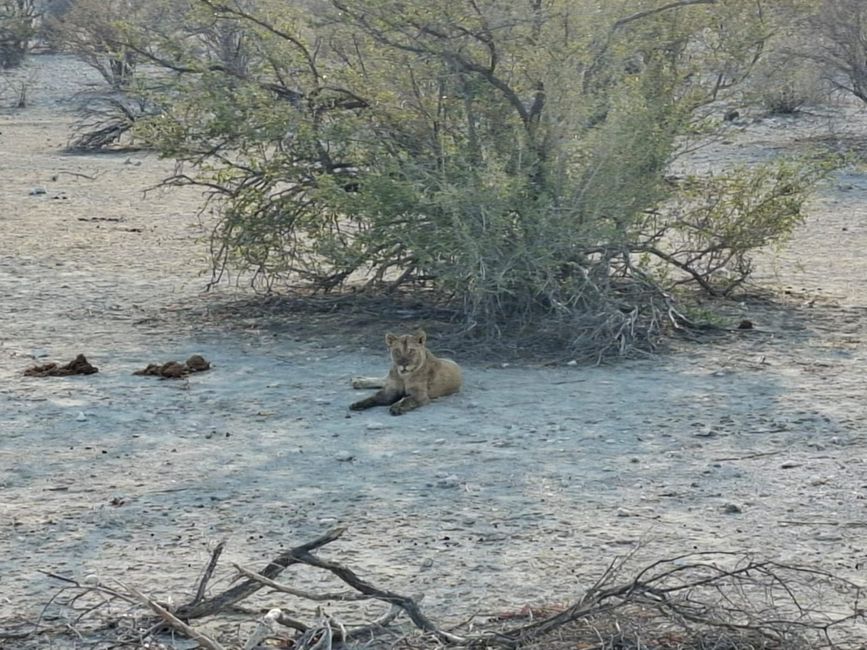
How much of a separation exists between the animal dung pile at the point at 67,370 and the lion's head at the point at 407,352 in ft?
6.08

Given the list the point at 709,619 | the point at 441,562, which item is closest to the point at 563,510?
the point at 441,562

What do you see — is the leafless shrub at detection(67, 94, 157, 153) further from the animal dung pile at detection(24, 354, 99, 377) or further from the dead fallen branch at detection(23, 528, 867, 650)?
the dead fallen branch at detection(23, 528, 867, 650)

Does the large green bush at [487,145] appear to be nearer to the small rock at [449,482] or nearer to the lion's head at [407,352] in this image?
the lion's head at [407,352]

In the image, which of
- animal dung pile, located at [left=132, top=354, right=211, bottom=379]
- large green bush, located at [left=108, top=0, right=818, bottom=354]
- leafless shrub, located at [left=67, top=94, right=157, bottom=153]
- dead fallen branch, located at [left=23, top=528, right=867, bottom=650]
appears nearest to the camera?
dead fallen branch, located at [left=23, top=528, right=867, bottom=650]

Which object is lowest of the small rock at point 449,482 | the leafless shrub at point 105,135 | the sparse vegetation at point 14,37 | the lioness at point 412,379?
the small rock at point 449,482

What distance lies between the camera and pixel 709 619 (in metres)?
4.43

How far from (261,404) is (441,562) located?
2.83 m

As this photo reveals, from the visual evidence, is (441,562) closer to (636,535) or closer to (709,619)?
(636,535)

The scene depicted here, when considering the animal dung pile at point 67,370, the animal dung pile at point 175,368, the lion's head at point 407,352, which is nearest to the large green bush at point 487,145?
the lion's head at point 407,352

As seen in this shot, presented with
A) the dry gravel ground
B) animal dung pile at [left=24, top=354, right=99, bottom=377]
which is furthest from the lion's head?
animal dung pile at [left=24, top=354, right=99, bottom=377]

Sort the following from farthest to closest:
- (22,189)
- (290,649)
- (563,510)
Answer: (22,189)
(563,510)
(290,649)

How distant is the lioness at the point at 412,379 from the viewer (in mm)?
8211

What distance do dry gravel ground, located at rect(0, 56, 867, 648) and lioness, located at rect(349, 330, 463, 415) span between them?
99 millimetres

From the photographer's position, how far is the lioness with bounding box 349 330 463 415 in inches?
323
